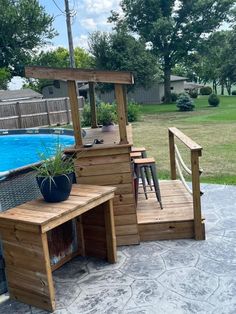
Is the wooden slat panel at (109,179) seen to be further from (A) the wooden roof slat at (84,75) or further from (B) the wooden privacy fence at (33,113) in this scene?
(B) the wooden privacy fence at (33,113)

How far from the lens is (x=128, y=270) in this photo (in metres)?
3.12

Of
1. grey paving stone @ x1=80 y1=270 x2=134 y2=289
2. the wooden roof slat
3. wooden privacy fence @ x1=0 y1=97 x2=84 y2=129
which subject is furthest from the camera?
wooden privacy fence @ x1=0 y1=97 x2=84 y2=129

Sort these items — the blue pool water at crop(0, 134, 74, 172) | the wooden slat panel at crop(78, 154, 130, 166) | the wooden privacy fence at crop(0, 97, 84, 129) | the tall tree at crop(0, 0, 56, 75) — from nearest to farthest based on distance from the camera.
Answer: the wooden slat panel at crop(78, 154, 130, 166) < the blue pool water at crop(0, 134, 74, 172) < the wooden privacy fence at crop(0, 97, 84, 129) < the tall tree at crop(0, 0, 56, 75)

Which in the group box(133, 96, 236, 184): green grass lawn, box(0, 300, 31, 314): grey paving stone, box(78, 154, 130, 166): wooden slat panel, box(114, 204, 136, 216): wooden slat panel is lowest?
box(0, 300, 31, 314): grey paving stone

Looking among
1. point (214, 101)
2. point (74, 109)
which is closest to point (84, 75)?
point (74, 109)

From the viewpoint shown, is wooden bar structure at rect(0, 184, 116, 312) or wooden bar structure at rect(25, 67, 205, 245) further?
wooden bar structure at rect(25, 67, 205, 245)

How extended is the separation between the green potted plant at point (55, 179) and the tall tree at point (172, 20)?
23.9 metres

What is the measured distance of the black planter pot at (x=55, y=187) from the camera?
9.18ft

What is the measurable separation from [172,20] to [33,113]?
14.9 meters

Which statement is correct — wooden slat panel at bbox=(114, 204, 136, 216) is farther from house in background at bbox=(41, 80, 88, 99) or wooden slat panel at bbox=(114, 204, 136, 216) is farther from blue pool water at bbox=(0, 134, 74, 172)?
house in background at bbox=(41, 80, 88, 99)

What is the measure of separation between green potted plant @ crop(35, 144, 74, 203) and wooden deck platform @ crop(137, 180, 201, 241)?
1.15 m

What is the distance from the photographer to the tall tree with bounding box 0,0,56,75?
74.0ft

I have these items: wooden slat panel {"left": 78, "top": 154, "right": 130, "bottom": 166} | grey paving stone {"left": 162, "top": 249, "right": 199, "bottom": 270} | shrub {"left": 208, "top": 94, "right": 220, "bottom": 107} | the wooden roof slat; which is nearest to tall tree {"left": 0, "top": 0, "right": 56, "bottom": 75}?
shrub {"left": 208, "top": 94, "right": 220, "bottom": 107}

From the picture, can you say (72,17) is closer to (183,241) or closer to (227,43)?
(183,241)
